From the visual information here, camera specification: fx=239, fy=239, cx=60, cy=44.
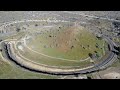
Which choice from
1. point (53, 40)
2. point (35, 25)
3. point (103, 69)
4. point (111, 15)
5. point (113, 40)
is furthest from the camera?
point (111, 15)

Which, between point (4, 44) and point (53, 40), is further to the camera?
point (53, 40)

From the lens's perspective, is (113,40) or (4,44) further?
(113,40)

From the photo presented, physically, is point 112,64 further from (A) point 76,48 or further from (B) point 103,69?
(A) point 76,48
